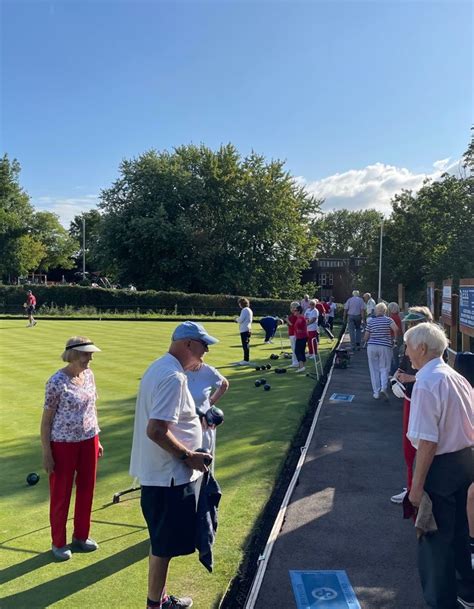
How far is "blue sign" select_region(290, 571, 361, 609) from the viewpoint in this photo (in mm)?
3723

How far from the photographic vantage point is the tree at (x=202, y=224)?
1929 inches

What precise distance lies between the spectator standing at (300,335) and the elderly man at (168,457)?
Result: 10825 mm

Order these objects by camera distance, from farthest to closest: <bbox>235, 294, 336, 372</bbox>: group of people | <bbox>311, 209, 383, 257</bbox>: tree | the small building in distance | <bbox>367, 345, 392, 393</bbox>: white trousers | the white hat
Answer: <bbox>311, 209, 383, 257</bbox>: tree, the small building in distance, <bbox>235, 294, 336, 372</bbox>: group of people, <bbox>367, 345, 392, 393</bbox>: white trousers, the white hat

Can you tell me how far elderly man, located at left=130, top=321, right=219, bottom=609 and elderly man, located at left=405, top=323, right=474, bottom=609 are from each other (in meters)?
1.37

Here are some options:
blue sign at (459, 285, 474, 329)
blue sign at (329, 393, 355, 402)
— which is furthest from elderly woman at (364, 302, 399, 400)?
blue sign at (459, 285, 474, 329)

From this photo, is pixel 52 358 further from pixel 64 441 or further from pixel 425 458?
pixel 425 458

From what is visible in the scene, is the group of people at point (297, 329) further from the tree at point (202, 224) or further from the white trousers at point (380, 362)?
the tree at point (202, 224)

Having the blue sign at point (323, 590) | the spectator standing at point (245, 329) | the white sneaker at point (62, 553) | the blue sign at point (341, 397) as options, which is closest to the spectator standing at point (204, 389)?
the blue sign at point (323, 590)

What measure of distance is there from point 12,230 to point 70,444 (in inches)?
2619

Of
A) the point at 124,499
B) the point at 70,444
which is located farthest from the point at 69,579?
the point at 124,499

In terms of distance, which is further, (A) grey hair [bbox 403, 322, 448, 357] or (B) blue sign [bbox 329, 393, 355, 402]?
(B) blue sign [bbox 329, 393, 355, 402]

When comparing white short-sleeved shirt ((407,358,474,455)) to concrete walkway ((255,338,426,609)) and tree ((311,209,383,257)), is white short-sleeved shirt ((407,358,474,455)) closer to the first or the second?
concrete walkway ((255,338,426,609))

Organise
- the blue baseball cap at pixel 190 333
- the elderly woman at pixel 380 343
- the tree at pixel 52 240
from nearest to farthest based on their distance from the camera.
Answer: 1. the blue baseball cap at pixel 190 333
2. the elderly woman at pixel 380 343
3. the tree at pixel 52 240

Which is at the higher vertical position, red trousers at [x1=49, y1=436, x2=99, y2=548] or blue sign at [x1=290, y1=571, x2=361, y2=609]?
red trousers at [x1=49, y1=436, x2=99, y2=548]
